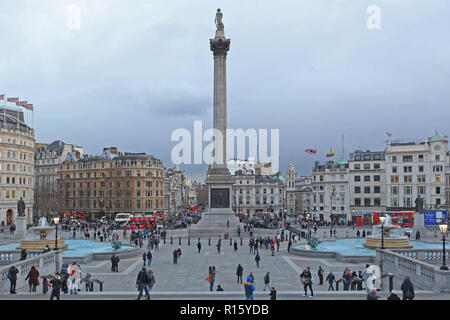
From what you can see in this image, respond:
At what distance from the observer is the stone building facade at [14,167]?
77.6 meters

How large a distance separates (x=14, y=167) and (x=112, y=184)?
25.8m

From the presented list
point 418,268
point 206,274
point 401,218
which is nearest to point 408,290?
point 418,268

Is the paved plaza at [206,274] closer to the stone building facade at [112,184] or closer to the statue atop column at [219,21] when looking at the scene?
the statue atop column at [219,21]

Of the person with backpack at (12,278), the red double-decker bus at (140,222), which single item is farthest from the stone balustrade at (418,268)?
the red double-decker bus at (140,222)

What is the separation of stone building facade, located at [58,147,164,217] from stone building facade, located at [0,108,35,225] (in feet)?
67.3

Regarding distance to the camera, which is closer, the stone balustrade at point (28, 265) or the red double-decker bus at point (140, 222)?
the stone balustrade at point (28, 265)

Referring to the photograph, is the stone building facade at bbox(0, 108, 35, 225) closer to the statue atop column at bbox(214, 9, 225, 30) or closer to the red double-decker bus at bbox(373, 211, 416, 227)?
the statue atop column at bbox(214, 9, 225, 30)

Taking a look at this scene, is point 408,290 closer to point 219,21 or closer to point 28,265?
point 28,265

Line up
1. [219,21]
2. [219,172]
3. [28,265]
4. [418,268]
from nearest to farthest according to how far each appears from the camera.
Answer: [418,268], [28,265], [219,172], [219,21]

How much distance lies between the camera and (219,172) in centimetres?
6731

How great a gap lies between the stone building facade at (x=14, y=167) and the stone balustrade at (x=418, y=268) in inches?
2809

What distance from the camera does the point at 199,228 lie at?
6072cm

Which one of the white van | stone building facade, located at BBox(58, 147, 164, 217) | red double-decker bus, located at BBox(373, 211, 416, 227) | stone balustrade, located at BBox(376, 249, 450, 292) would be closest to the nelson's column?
the white van
